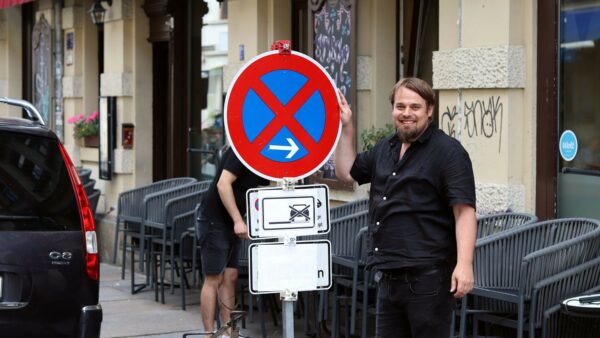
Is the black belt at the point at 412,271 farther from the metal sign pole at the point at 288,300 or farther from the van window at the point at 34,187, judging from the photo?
the van window at the point at 34,187

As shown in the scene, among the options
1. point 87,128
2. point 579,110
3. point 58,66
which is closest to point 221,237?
point 579,110

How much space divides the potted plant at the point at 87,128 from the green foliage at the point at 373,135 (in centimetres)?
620

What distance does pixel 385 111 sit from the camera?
396 inches

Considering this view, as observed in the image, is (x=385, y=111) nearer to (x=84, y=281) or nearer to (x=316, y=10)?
(x=316, y=10)

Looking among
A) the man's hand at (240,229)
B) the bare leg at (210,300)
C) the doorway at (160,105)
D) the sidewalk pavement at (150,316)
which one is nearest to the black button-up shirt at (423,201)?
the man's hand at (240,229)

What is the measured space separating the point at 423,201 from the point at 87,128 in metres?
10.5

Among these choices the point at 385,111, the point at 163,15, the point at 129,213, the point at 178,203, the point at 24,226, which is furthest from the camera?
the point at 163,15

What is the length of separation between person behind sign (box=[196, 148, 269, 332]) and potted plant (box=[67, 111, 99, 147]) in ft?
23.9

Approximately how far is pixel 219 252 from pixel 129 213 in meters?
3.94

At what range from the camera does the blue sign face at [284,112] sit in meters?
5.76

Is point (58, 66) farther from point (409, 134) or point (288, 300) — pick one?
point (409, 134)

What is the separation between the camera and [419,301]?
5.21m

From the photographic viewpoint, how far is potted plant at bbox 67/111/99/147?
599 inches

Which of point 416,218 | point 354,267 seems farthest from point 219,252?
point 416,218
